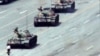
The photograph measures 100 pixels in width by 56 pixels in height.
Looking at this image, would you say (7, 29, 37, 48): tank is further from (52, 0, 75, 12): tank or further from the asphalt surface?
(52, 0, 75, 12): tank

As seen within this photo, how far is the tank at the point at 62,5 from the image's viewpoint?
382 feet

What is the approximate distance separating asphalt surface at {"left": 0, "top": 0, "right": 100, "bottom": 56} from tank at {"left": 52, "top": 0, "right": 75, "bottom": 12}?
1.36m

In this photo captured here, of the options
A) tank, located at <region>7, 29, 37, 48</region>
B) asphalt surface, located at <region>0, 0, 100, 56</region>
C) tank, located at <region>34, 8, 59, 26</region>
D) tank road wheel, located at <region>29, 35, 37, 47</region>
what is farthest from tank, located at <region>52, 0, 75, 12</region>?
tank, located at <region>7, 29, 37, 48</region>

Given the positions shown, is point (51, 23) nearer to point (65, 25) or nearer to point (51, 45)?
point (65, 25)

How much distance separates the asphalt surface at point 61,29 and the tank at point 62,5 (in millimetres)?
1364

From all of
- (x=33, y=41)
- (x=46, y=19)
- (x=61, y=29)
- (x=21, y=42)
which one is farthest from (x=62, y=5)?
(x=21, y=42)

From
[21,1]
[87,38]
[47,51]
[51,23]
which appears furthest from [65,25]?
[21,1]

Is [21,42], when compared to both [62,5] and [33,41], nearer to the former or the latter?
[33,41]

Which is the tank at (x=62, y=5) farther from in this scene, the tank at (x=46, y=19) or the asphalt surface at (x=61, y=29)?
the tank at (x=46, y=19)

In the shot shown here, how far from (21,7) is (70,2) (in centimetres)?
988

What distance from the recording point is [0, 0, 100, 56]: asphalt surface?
297 feet

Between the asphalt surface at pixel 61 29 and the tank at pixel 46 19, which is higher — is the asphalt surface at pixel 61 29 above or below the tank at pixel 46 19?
below

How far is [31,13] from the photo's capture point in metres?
118

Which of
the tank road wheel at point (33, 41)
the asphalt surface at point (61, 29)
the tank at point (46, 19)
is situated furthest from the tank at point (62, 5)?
the tank road wheel at point (33, 41)
